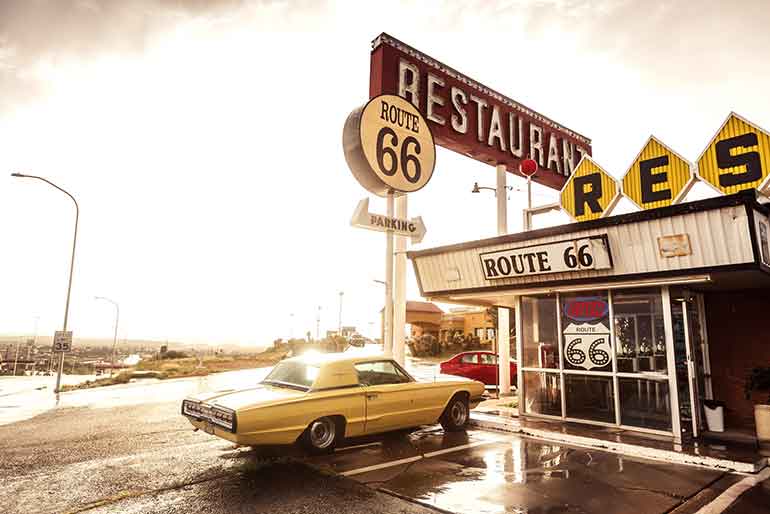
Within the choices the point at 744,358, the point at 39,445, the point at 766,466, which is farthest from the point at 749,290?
the point at 39,445

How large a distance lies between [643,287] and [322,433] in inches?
253

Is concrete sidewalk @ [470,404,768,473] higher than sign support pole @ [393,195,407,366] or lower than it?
lower

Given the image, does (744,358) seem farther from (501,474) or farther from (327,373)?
(327,373)

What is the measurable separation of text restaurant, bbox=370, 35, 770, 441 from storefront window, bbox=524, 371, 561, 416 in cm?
2

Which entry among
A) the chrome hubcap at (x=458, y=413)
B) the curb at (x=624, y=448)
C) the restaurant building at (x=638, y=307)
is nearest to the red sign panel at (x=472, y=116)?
the restaurant building at (x=638, y=307)

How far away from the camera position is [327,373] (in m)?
7.32

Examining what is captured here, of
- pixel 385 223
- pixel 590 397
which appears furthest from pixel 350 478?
pixel 590 397

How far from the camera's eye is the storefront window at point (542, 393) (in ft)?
32.2

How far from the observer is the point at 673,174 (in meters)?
10.0

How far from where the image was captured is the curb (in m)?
6.63

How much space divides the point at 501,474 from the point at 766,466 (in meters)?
4.09

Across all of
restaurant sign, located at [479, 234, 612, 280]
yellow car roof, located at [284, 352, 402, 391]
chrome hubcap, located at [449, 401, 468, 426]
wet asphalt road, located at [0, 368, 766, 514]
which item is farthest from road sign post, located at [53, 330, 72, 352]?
restaurant sign, located at [479, 234, 612, 280]

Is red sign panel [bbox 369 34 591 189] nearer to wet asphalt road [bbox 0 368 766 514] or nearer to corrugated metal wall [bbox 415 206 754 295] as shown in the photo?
corrugated metal wall [bbox 415 206 754 295]

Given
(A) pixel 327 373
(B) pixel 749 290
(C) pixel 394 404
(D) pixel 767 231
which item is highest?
(D) pixel 767 231
